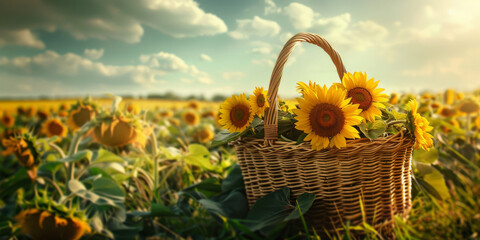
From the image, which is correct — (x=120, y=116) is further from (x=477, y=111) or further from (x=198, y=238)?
(x=477, y=111)

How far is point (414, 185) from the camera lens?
4.29 feet

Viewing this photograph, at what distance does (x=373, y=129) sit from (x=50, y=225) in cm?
97

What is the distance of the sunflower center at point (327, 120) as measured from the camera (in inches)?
35.9

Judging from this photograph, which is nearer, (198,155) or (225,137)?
(225,137)

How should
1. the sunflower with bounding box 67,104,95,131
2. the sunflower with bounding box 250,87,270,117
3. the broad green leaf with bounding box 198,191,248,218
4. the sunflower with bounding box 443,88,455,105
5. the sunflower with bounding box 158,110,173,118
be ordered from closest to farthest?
the sunflower with bounding box 250,87,270,117 < the broad green leaf with bounding box 198,191,248,218 < the sunflower with bounding box 67,104,95,131 < the sunflower with bounding box 443,88,455,105 < the sunflower with bounding box 158,110,173,118

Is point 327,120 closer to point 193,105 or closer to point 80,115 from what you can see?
point 80,115

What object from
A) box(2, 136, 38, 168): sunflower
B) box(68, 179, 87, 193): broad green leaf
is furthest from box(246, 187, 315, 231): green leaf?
box(2, 136, 38, 168): sunflower

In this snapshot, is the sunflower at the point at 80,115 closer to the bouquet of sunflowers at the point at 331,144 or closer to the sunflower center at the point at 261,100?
the bouquet of sunflowers at the point at 331,144

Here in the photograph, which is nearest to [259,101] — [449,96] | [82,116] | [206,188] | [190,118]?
[206,188]

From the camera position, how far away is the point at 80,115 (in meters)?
1.68

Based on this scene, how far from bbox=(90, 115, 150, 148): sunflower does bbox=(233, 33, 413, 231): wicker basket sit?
437 millimetres

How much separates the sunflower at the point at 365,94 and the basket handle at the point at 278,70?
181 mm

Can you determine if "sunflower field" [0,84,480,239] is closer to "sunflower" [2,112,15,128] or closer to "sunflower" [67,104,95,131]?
"sunflower" [67,104,95,131]

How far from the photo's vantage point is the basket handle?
991mm
